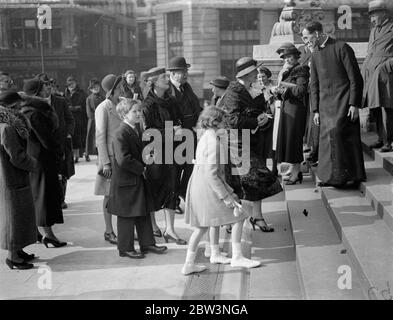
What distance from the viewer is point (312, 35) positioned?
22.2 ft

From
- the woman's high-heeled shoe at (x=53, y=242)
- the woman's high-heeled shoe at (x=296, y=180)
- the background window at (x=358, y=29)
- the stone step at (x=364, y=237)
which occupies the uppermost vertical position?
the background window at (x=358, y=29)

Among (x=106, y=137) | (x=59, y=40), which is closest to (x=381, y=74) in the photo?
(x=106, y=137)

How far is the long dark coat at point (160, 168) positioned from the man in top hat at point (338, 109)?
1.87 meters

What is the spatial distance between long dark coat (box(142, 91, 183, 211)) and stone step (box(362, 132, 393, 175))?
267 cm

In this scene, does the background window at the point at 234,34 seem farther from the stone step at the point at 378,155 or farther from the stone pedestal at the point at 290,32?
the stone step at the point at 378,155

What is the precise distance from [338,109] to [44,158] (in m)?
3.52

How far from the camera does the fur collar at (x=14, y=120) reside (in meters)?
5.72

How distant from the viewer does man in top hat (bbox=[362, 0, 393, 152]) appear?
302 inches

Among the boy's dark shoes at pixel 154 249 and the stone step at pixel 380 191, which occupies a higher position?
the stone step at pixel 380 191

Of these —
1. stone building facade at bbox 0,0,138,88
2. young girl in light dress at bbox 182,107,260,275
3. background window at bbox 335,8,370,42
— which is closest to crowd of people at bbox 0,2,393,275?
young girl in light dress at bbox 182,107,260,275

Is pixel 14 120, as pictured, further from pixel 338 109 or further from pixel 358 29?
pixel 358 29

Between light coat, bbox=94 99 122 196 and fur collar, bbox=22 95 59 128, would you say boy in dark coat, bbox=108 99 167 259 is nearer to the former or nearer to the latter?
light coat, bbox=94 99 122 196

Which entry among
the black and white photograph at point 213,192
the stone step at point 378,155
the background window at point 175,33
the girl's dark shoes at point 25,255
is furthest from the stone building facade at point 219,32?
the girl's dark shoes at point 25,255
